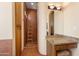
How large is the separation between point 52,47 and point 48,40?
10cm

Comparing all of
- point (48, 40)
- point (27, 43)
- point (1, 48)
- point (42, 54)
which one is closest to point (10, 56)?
point (1, 48)

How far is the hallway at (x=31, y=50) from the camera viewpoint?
1682 mm

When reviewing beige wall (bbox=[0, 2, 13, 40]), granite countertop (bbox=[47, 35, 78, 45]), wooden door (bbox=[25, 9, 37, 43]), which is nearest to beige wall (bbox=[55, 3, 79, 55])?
granite countertop (bbox=[47, 35, 78, 45])

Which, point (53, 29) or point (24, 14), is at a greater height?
point (24, 14)

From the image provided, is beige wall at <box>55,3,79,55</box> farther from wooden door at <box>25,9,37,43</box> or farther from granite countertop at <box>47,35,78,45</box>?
wooden door at <box>25,9,37,43</box>

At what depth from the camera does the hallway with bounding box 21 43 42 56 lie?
168 centimetres

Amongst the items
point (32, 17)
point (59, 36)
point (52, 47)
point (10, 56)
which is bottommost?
point (10, 56)

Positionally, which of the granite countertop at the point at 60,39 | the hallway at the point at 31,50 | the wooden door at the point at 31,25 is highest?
the wooden door at the point at 31,25

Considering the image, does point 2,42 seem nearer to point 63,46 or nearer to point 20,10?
point 20,10

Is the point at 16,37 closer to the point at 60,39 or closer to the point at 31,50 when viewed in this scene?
the point at 31,50

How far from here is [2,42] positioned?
1.68m

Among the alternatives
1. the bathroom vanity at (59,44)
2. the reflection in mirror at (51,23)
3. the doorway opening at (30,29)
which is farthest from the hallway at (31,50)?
the reflection in mirror at (51,23)

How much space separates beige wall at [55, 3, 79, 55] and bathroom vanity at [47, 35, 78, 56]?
7 cm

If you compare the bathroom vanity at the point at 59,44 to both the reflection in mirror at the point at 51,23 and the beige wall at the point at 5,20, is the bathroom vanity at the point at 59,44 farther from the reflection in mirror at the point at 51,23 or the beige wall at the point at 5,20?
the beige wall at the point at 5,20
